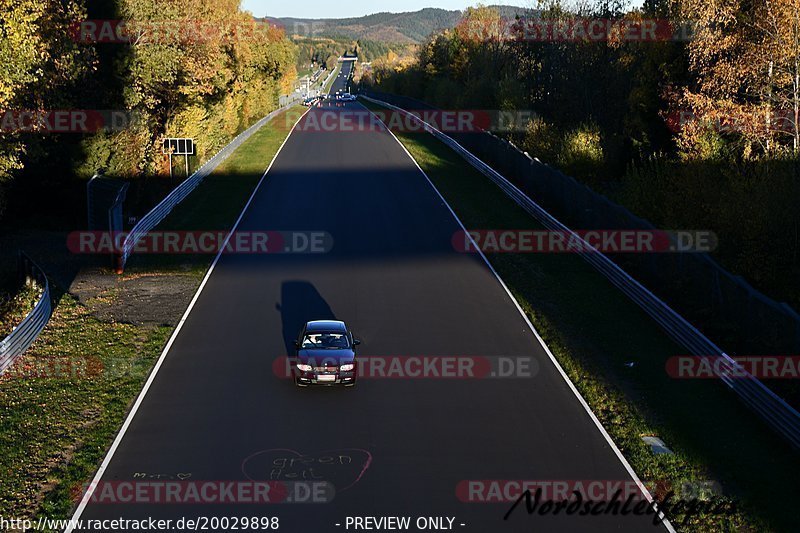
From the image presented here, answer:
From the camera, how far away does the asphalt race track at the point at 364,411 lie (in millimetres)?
13727

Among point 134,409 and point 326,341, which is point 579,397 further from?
point 134,409

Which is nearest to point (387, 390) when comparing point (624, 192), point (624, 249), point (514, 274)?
point (514, 274)

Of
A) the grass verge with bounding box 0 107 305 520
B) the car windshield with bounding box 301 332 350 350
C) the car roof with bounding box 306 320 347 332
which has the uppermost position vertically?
the car roof with bounding box 306 320 347 332

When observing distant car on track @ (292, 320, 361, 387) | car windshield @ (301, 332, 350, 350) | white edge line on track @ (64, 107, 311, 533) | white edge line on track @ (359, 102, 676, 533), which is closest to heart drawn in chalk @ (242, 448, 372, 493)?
white edge line on track @ (64, 107, 311, 533)

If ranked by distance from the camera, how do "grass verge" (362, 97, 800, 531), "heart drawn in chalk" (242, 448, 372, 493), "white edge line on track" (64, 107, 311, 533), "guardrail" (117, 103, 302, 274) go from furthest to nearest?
"guardrail" (117, 103, 302, 274), "grass verge" (362, 97, 800, 531), "heart drawn in chalk" (242, 448, 372, 493), "white edge line on track" (64, 107, 311, 533)

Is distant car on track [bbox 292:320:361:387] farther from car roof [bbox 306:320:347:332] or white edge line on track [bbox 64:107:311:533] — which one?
white edge line on track [bbox 64:107:311:533]

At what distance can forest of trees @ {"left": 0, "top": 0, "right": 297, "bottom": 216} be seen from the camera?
26234 mm

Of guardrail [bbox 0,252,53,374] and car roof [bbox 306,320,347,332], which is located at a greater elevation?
car roof [bbox 306,320,347,332]

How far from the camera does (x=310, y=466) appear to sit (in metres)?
14.8

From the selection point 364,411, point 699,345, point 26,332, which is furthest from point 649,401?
point 26,332

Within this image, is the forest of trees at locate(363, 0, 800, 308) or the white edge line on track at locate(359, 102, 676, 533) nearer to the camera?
the white edge line on track at locate(359, 102, 676, 533)

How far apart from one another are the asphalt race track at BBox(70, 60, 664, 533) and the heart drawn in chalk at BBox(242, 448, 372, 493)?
38 mm

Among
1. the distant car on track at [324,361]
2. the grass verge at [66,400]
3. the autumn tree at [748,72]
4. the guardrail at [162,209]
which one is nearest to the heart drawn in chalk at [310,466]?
the distant car on track at [324,361]

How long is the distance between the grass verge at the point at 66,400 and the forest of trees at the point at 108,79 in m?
7.58
